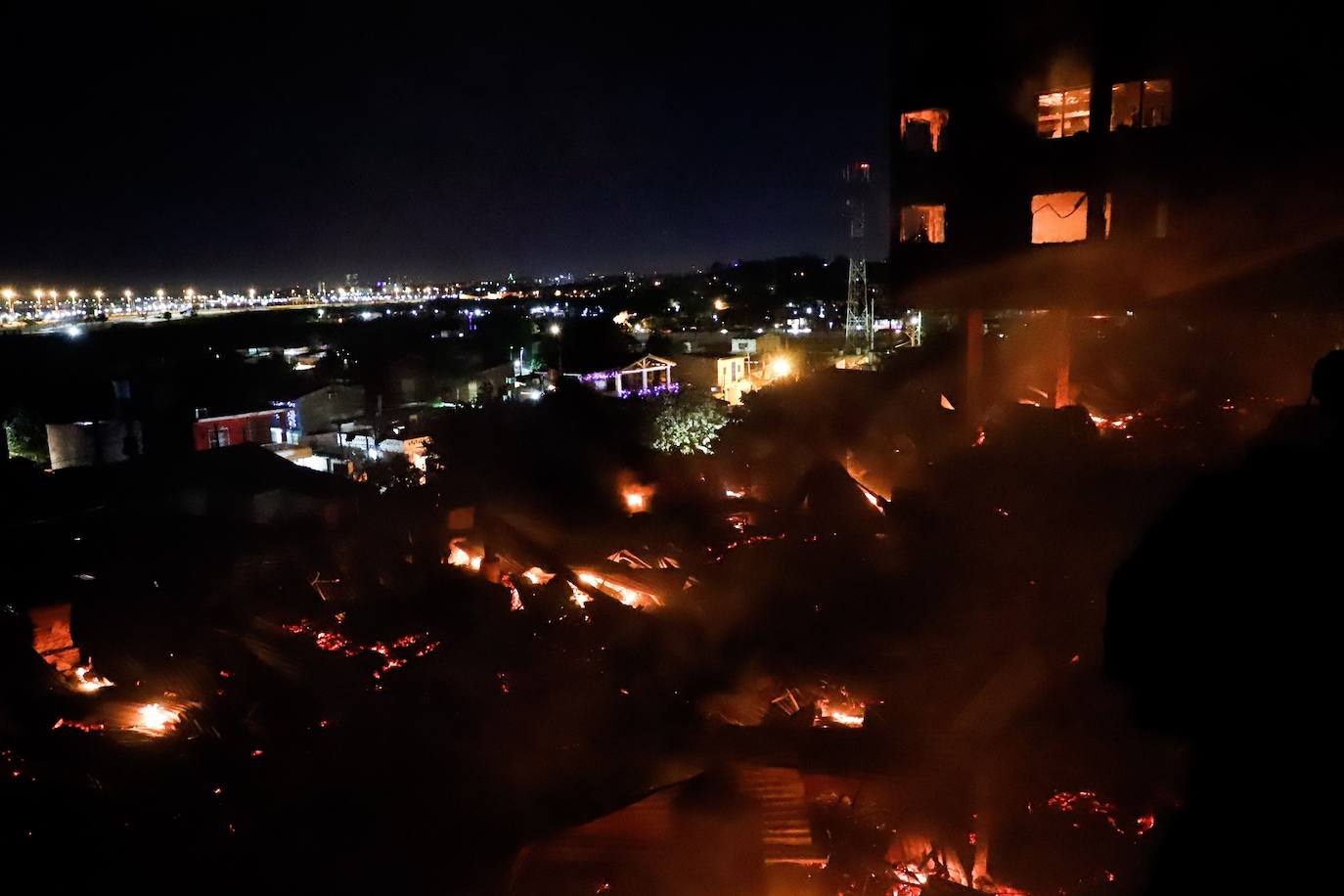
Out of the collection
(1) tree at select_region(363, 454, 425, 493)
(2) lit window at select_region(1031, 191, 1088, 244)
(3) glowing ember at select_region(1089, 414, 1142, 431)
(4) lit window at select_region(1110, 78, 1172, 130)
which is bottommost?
(1) tree at select_region(363, 454, 425, 493)

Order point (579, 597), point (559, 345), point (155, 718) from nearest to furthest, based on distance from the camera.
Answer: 1. point (155, 718)
2. point (579, 597)
3. point (559, 345)

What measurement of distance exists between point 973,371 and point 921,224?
3.13m

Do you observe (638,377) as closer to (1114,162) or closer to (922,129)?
(922,129)

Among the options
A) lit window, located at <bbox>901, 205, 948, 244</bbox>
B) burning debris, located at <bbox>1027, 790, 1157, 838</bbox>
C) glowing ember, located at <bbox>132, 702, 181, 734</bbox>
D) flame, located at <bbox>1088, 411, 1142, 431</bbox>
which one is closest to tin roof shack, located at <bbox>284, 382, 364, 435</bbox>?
glowing ember, located at <bbox>132, 702, 181, 734</bbox>

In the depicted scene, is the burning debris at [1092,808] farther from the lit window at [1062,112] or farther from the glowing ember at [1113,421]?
the lit window at [1062,112]

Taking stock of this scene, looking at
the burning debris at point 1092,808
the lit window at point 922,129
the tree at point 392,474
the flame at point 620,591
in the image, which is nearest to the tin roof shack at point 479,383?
the tree at point 392,474

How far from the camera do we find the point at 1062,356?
15352mm

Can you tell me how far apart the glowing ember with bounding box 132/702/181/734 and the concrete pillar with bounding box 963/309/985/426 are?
1371 cm

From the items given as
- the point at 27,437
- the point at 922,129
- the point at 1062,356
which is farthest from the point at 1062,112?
the point at 27,437

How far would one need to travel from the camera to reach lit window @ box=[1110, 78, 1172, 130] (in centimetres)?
1117

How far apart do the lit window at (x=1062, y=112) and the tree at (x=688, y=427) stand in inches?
443

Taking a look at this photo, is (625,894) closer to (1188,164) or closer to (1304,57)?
(1188,164)

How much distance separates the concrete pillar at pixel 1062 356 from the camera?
49.7 ft

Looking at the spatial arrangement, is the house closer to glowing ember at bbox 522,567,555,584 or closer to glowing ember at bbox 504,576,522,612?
glowing ember at bbox 522,567,555,584
